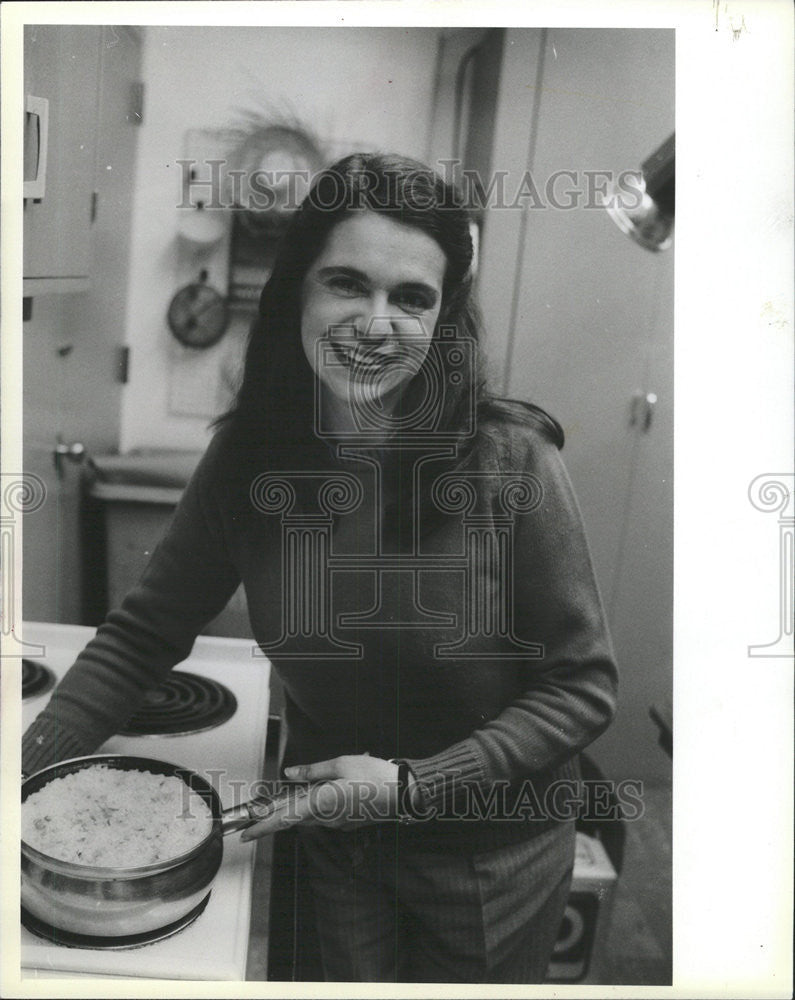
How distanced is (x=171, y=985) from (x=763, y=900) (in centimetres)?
68

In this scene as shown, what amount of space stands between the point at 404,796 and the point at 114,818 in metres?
0.32

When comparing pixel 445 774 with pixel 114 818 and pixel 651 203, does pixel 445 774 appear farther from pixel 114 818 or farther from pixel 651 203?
pixel 651 203

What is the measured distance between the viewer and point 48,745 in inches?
42.9

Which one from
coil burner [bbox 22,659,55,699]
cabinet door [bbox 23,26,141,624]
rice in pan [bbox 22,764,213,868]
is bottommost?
rice in pan [bbox 22,764,213,868]

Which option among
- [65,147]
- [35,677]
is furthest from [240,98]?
[35,677]

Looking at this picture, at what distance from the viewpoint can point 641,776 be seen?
1091 millimetres

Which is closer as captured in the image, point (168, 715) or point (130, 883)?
point (130, 883)

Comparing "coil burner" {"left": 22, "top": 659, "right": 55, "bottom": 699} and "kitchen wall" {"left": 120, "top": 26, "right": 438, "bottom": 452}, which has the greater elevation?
"kitchen wall" {"left": 120, "top": 26, "right": 438, "bottom": 452}

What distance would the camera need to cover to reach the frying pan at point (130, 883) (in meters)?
0.99

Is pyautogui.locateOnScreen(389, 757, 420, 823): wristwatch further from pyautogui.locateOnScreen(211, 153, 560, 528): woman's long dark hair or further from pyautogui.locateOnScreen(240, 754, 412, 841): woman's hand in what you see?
pyautogui.locateOnScreen(211, 153, 560, 528): woman's long dark hair

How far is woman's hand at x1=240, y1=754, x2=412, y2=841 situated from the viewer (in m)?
1.06

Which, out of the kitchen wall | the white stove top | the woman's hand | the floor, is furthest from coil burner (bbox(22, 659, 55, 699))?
the floor

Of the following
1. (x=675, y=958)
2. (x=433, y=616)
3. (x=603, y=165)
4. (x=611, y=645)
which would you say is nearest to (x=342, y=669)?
(x=433, y=616)

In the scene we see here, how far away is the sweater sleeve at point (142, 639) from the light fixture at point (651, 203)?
0.57m
